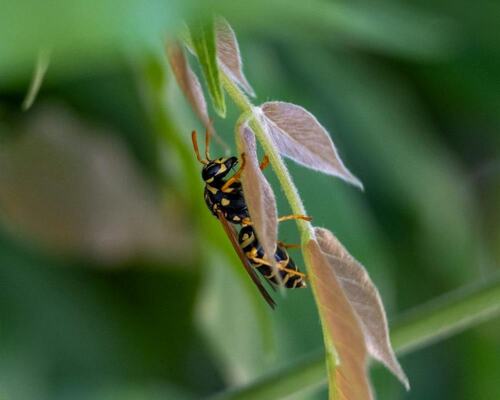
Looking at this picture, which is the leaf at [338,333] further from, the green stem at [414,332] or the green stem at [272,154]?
the green stem at [414,332]

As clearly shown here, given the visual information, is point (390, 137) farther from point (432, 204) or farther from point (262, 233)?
point (262, 233)

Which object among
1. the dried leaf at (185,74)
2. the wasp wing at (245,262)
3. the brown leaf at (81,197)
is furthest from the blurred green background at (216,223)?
the dried leaf at (185,74)

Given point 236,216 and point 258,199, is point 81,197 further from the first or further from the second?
point 258,199

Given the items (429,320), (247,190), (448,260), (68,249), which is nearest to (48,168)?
(68,249)

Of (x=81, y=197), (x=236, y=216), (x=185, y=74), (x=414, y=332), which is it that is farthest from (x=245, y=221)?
(x=81, y=197)

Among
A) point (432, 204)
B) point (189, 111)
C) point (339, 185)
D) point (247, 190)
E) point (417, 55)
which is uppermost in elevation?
point (247, 190)

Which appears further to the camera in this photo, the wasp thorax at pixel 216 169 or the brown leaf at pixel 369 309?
the wasp thorax at pixel 216 169
